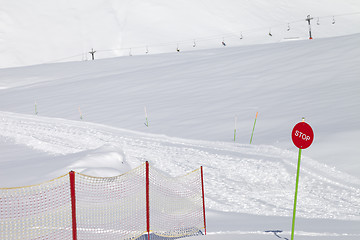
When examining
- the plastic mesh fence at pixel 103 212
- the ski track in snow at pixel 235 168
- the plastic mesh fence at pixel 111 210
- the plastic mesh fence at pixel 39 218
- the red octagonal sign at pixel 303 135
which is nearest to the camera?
the red octagonal sign at pixel 303 135

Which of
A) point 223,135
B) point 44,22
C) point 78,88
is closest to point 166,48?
point 44,22

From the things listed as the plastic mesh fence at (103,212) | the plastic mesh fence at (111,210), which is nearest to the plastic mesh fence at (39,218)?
the plastic mesh fence at (103,212)

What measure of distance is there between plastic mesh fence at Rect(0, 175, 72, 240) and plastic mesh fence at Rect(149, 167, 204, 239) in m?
1.75

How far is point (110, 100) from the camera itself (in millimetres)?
24609

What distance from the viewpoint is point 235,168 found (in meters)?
13.6

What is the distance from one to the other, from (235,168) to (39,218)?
6424 mm

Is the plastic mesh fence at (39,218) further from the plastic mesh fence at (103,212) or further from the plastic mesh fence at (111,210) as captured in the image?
the plastic mesh fence at (111,210)

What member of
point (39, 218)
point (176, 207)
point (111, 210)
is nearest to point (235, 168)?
point (176, 207)

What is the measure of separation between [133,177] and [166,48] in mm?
109867

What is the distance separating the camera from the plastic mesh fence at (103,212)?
866cm

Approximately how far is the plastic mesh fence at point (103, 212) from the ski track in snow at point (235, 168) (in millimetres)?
1148

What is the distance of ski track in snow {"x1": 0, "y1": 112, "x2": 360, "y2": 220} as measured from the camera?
11055 mm

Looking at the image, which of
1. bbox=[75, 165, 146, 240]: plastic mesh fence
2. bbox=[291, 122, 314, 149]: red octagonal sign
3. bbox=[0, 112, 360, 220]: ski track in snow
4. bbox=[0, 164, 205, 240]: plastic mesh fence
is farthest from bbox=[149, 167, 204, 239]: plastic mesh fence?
bbox=[291, 122, 314, 149]: red octagonal sign

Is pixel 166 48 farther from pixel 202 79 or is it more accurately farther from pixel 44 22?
pixel 202 79
